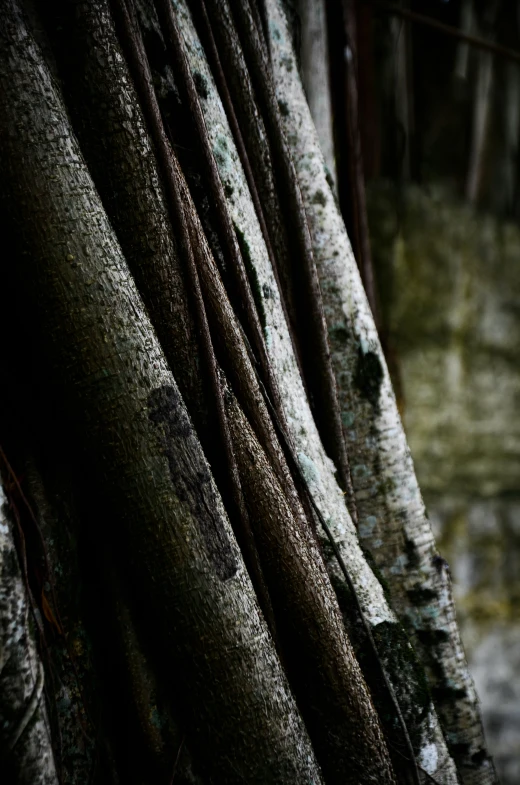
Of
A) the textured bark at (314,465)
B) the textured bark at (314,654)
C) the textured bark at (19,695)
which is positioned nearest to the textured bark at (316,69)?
the textured bark at (314,465)

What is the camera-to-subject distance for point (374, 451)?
104cm

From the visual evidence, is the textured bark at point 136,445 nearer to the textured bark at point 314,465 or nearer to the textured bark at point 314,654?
the textured bark at point 314,654

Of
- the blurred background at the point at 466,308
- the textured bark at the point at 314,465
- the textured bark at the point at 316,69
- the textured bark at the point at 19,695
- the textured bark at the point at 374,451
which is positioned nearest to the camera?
the textured bark at the point at 19,695

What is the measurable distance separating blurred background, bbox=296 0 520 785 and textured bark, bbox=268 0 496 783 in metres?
1.43

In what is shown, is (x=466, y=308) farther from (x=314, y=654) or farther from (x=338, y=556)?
(x=314, y=654)

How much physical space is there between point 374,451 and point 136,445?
53 cm

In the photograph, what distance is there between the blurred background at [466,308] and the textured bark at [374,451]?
1429mm

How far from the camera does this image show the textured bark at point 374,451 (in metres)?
1.02

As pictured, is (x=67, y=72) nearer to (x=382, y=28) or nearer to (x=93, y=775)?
(x=93, y=775)

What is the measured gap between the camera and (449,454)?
2.72 metres

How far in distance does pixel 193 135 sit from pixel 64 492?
44 centimetres

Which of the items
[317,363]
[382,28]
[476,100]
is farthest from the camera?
[476,100]

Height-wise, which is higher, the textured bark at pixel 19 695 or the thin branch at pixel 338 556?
the thin branch at pixel 338 556

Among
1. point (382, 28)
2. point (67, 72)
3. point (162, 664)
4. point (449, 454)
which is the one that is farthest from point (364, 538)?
point (382, 28)
